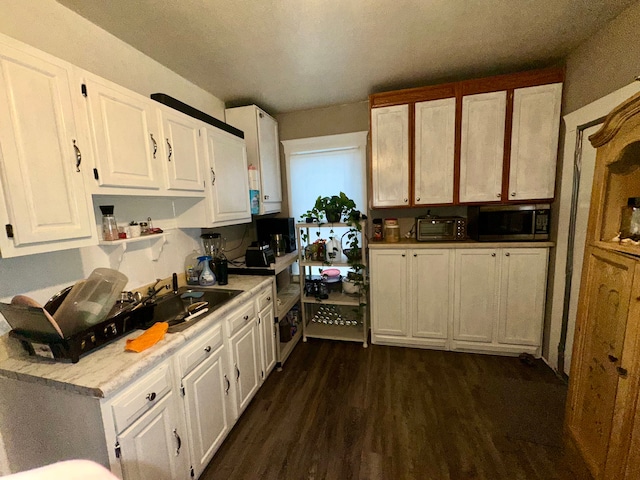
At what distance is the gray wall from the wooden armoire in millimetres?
709

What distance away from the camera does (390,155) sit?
254 cm

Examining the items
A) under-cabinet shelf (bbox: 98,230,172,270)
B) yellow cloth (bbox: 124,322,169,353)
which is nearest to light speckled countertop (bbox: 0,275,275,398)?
yellow cloth (bbox: 124,322,169,353)

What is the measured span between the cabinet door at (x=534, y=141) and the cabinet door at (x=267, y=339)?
7.79ft

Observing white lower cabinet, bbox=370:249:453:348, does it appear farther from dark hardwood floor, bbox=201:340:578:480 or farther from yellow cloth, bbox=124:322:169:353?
yellow cloth, bbox=124:322:169:353

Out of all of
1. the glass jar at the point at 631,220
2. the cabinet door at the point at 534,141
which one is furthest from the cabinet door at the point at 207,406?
the cabinet door at the point at 534,141

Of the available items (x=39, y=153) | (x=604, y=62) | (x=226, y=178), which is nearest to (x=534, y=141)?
(x=604, y=62)

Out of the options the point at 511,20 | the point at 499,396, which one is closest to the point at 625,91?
the point at 511,20

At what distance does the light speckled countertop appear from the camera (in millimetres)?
985

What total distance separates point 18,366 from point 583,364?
268cm

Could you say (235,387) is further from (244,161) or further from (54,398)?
(244,161)

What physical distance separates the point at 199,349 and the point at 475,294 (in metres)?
2.33

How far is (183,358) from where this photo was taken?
1360mm

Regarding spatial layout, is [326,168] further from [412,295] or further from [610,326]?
[610,326]

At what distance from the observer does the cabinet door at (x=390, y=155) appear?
8.13ft
